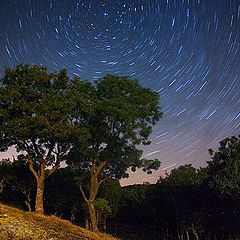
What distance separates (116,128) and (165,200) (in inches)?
1942

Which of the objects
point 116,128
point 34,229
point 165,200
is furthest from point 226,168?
point 165,200

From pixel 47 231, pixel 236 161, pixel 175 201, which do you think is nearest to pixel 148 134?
pixel 236 161

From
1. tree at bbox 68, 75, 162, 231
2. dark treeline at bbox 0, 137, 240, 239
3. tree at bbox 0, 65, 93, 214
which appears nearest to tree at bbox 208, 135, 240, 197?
dark treeline at bbox 0, 137, 240, 239

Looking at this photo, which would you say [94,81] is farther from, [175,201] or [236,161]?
[175,201]

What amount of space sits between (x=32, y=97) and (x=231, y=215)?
46.9 metres

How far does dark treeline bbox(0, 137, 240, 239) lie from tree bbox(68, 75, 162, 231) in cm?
1173

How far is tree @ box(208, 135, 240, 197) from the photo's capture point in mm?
46625

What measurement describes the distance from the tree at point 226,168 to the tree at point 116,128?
403 inches

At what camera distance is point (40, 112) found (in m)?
36.1

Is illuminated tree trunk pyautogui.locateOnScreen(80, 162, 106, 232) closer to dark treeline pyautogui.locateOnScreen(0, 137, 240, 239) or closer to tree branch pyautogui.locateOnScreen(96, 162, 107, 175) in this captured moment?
tree branch pyautogui.locateOnScreen(96, 162, 107, 175)

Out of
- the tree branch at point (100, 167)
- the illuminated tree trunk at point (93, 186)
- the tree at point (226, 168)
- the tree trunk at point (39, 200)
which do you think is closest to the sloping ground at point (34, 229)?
the tree trunk at point (39, 200)

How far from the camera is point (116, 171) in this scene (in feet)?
152

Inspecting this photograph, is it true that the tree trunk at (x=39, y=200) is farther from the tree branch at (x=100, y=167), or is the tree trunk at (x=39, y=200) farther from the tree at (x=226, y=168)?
the tree at (x=226, y=168)

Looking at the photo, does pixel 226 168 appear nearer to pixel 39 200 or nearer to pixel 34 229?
pixel 39 200
